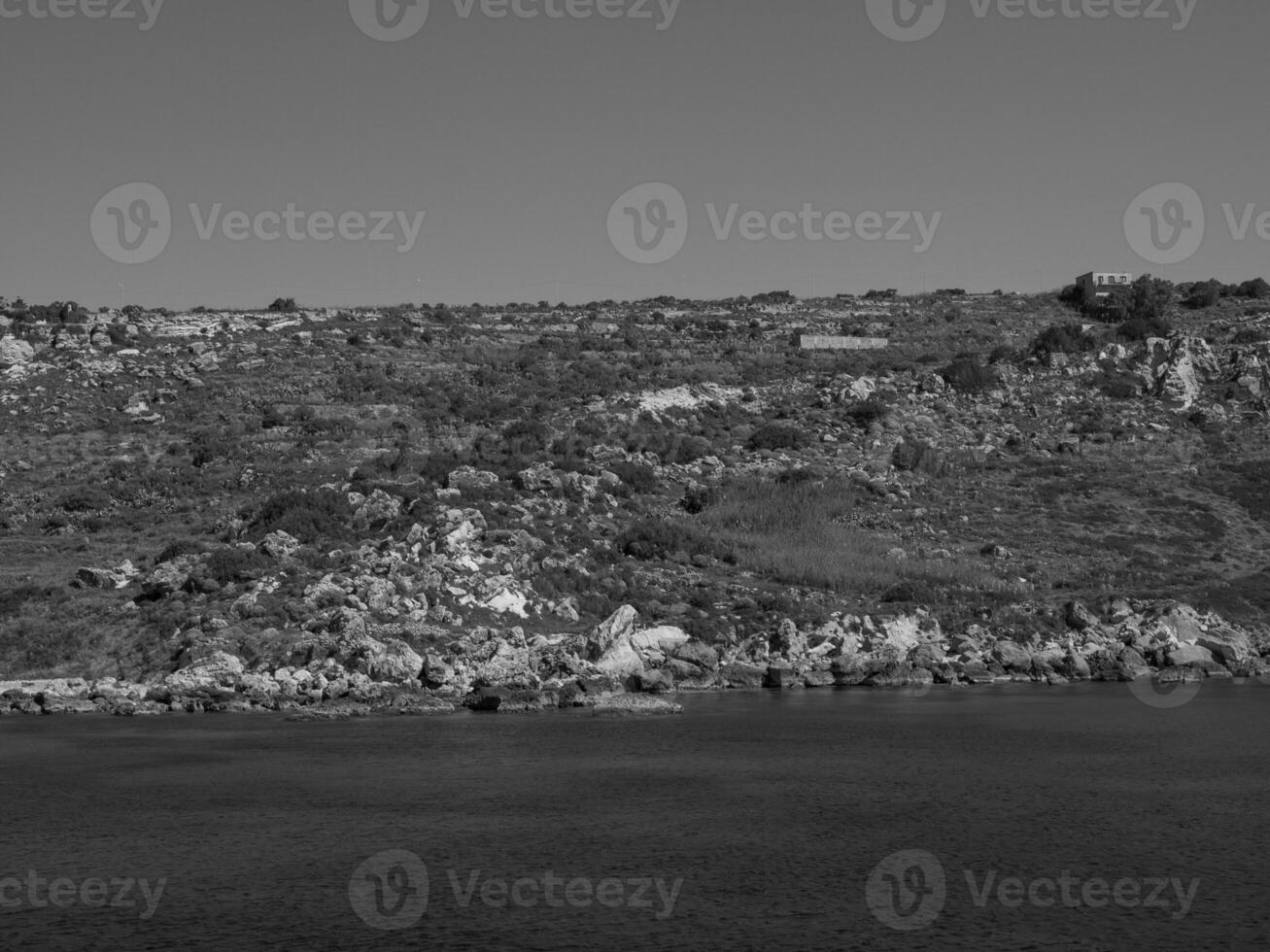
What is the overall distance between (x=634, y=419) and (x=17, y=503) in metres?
34.5

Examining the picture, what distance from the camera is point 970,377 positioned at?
90.6 metres

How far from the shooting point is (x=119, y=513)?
65.4 m

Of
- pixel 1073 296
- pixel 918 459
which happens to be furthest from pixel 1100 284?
pixel 918 459

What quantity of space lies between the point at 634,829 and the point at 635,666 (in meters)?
21.4

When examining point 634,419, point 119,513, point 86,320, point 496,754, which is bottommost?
point 496,754

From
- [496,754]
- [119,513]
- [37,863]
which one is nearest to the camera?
[37,863]

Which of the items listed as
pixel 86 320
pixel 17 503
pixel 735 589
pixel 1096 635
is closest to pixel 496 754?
pixel 735 589

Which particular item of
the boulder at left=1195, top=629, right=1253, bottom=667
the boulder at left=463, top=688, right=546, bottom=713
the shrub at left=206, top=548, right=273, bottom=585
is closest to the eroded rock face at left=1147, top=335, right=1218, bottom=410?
the boulder at left=1195, top=629, right=1253, bottom=667

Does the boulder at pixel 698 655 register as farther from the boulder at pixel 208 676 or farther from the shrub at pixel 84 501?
the shrub at pixel 84 501

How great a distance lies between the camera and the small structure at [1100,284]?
128 metres

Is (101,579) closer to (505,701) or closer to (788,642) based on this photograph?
(505,701)

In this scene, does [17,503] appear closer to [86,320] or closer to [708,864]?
[86,320]

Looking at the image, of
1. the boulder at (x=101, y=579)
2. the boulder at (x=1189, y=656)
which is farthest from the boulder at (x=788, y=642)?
the boulder at (x=101, y=579)

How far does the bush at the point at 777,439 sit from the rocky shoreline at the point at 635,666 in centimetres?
2318
